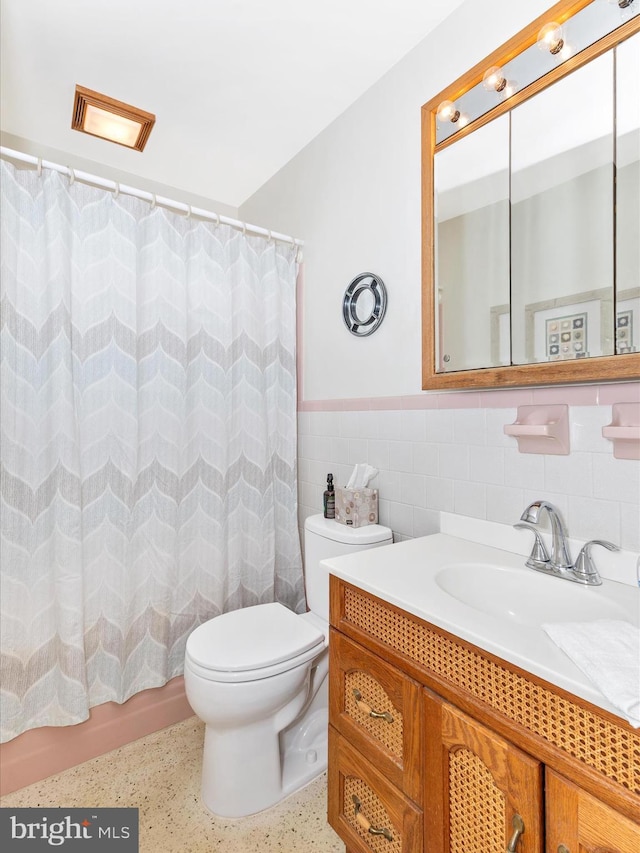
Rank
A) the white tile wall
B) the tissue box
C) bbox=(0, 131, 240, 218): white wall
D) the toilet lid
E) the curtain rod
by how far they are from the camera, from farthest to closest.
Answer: bbox=(0, 131, 240, 218): white wall < the tissue box < the curtain rod < the toilet lid < the white tile wall

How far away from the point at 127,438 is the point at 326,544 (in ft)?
2.75

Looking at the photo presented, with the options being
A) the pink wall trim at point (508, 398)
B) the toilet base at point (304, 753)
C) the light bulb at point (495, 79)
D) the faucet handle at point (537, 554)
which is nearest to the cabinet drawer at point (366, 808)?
the toilet base at point (304, 753)

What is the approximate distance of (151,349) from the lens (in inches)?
67.4

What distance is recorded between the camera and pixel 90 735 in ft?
5.31

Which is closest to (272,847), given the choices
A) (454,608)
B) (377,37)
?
(454,608)

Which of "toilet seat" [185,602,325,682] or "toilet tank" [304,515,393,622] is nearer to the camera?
"toilet seat" [185,602,325,682]

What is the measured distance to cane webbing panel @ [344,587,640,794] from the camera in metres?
0.63

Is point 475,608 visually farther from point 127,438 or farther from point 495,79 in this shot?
point 495,79

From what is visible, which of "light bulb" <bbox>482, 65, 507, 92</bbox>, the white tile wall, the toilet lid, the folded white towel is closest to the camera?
the folded white towel

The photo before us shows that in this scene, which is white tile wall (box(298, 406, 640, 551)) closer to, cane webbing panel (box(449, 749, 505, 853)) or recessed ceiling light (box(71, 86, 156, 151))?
cane webbing panel (box(449, 749, 505, 853))

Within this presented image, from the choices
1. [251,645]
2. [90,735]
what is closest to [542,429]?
[251,645]

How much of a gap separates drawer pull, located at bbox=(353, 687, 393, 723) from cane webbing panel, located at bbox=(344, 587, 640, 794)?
16 cm

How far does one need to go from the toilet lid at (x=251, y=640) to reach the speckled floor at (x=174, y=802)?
19.7 inches

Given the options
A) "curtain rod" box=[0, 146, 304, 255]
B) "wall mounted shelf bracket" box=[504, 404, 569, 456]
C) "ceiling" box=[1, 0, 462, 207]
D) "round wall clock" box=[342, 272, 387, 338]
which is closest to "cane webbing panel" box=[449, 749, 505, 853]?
"wall mounted shelf bracket" box=[504, 404, 569, 456]
